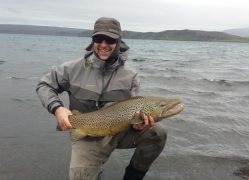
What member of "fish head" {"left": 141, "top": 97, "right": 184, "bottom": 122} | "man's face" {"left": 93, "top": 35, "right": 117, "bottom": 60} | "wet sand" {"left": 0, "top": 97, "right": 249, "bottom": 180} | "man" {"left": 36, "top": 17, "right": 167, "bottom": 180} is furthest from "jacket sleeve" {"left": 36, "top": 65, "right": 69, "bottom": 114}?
"wet sand" {"left": 0, "top": 97, "right": 249, "bottom": 180}

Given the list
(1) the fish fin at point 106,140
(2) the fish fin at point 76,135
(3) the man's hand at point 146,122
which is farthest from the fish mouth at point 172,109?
(2) the fish fin at point 76,135

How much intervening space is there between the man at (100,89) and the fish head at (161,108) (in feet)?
0.71

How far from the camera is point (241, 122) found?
8.88 metres

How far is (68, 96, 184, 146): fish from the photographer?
4031 millimetres

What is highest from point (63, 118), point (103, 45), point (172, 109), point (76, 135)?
point (103, 45)

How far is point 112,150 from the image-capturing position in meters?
4.39

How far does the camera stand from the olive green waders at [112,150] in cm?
396

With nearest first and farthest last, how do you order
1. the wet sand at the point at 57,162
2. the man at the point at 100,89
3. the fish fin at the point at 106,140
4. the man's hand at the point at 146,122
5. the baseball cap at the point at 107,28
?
the man's hand at the point at 146,122, the fish fin at the point at 106,140, the man at the point at 100,89, the baseball cap at the point at 107,28, the wet sand at the point at 57,162

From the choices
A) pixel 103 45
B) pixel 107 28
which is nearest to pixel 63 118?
pixel 103 45

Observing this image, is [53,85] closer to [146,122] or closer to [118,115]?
[118,115]

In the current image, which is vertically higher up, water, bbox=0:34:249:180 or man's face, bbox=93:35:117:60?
man's face, bbox=93:35:117:60

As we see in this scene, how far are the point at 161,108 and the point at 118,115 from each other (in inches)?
26.4

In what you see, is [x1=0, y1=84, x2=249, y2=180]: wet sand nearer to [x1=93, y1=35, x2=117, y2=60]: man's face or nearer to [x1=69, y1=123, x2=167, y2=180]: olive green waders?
[x1=69, y1=123, x2=167, y2=180]: olive green waders

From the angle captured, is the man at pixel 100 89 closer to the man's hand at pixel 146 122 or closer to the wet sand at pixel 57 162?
the man's hand at pixel 146 122
